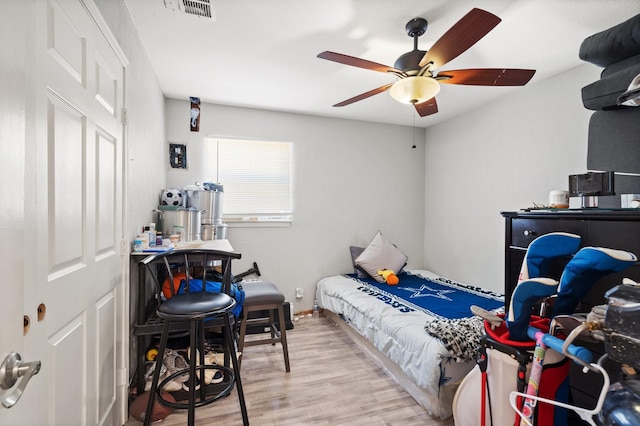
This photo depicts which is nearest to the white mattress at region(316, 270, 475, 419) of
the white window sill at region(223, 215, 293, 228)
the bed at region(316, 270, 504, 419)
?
the bed at region(316, 270, 504, 419)

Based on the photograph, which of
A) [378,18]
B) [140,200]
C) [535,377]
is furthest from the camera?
[140,200]

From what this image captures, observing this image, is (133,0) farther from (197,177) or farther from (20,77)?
(197,177)

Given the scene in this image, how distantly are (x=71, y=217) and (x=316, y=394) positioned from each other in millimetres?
1907

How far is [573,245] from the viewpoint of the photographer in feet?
4.12

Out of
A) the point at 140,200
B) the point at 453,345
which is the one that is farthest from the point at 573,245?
the point at 140,200

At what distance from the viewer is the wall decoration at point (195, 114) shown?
3383 mm

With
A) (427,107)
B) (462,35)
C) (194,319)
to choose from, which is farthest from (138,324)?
(427,107)

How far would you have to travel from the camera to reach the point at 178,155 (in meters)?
3.37

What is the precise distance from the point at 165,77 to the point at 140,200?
134 centimetres

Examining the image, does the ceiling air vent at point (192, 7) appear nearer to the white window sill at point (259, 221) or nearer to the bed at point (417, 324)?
the white window sill at point (259, 221)

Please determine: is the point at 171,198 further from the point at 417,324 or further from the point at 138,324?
the point at 417,324

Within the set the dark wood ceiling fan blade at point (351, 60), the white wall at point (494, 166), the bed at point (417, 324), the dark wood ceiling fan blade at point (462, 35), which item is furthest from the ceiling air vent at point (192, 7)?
the white wall at point (494, 166)

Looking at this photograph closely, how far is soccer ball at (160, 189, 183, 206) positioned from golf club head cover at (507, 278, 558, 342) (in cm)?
277

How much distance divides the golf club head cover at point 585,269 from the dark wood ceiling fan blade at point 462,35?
1.11 metres
